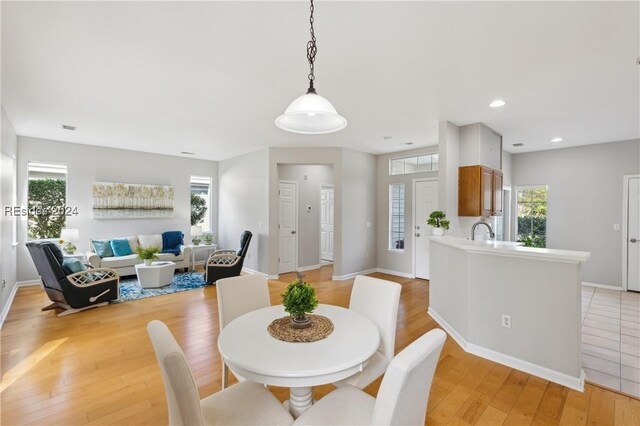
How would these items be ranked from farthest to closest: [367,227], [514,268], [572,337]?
[367,227]
[514,268]
[572,337]

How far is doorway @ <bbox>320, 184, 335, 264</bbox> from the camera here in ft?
25.8

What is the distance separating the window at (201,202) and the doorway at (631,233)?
868 cm

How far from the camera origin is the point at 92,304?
4.12m

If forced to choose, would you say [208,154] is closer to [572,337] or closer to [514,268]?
[514,268]

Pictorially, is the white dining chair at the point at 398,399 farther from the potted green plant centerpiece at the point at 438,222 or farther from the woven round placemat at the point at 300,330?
the potted green plant centerpiece at the point at 438,222

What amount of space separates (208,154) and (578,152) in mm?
7707

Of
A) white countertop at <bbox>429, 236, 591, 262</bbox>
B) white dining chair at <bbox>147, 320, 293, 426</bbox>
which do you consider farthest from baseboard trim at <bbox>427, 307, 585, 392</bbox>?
white dining chair at <bbox>147, 320, 293, 426</bbox>

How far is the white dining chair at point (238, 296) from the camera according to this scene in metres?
2.08

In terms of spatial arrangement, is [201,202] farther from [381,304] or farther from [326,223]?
[381,304]

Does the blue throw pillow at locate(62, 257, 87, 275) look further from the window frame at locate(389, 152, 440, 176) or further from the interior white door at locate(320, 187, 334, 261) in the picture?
the window frame at locate(389, 152, 440, 176)

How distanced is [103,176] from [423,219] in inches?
264

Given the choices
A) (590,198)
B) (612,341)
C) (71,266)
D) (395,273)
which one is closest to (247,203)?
(71,266)

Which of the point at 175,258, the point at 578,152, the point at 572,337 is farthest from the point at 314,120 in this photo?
the point at 578,152

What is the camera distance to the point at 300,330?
1.66 m
